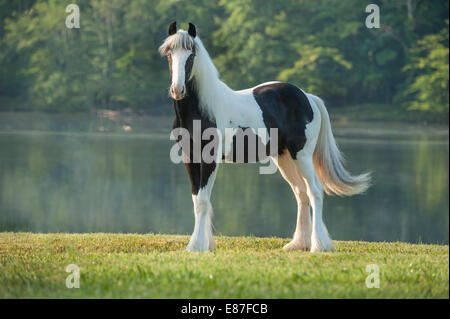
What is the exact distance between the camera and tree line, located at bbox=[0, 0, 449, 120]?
3922 centimetres

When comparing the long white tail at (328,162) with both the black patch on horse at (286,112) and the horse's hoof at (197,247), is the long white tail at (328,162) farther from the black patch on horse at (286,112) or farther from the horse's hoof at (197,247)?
the horse's hoof at (197,247)

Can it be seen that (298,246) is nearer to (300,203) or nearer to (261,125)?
(300,203)

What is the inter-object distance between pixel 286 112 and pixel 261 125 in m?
0.44

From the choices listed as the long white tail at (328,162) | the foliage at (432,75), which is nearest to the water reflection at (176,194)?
the foliage at (432,75)

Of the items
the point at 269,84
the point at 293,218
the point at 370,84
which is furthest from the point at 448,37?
the point at 269,84

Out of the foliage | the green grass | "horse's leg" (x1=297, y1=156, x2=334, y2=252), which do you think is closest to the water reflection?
the foliage

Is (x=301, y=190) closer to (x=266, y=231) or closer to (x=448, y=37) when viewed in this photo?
(x=266, y=231)

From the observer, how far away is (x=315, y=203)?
6.95 meters

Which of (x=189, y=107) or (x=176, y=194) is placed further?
(x=176, y=194)

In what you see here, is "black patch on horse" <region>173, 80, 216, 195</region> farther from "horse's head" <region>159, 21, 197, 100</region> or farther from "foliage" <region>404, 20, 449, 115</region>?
"foliage" <region>404, 20, 449, 115</region>

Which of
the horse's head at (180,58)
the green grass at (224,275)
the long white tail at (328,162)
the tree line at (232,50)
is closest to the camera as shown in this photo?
the green grass at (224,275)

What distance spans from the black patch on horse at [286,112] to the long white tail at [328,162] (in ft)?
1.14

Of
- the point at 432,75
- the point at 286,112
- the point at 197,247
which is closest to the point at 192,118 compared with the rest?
the point at 286,112

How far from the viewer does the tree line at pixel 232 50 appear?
39219mm
